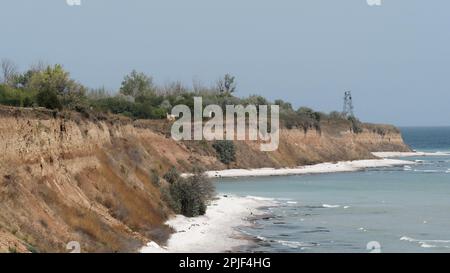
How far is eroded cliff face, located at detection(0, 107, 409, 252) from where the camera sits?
2680 cm

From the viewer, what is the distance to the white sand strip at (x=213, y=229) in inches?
1242

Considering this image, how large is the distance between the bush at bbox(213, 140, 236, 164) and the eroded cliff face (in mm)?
43325

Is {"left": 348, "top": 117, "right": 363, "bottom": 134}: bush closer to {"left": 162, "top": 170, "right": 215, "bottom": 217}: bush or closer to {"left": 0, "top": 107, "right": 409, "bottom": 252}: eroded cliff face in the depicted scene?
{"left": 0, "top": 107, "right": 409, "bottom": 252}: eroded cliff face

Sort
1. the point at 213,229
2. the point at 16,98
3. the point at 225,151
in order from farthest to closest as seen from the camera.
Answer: the point at 225,151 → the point at 16,98 → the point at 213,229

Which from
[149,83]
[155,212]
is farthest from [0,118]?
[149,83]

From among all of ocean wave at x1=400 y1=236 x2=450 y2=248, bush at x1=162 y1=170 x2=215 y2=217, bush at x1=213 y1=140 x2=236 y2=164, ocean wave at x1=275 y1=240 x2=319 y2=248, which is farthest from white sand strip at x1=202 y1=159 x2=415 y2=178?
ocean wave at x1=275 y1=240 x2=319 y2=248

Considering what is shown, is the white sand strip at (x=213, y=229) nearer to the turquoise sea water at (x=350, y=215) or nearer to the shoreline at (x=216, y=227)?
the shoreline at (x=216, y=227)

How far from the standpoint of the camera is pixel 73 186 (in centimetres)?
3338

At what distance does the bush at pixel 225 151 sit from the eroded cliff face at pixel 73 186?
43.3 meters

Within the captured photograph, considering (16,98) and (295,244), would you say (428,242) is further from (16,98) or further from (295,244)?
(16,98)

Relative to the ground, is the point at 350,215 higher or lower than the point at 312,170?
higher

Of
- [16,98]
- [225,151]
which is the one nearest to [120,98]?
[225,151]

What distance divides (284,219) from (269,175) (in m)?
48.1

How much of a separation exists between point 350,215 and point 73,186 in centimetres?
1873
